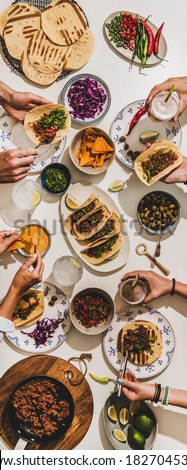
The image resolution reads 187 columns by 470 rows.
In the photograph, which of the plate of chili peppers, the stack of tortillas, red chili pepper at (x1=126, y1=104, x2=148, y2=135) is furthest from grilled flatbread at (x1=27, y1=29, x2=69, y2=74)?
red chili pepper at (x1=126, y1=104, x2=148, y2=135)

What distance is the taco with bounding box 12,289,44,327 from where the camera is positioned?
4965mm

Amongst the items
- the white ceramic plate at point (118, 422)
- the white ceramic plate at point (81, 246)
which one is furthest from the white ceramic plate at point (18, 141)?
the white ceramic plate at point (118, 422)

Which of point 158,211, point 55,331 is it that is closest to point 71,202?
point 158,211

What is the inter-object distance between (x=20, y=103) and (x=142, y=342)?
6.92ft

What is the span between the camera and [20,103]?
492cm

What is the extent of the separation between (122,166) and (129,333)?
4.43 ft

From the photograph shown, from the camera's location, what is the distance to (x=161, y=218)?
5.01 meters

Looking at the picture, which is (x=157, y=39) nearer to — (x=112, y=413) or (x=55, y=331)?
(x=55, y=331)

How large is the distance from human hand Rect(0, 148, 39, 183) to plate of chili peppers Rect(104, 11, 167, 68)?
119 cm

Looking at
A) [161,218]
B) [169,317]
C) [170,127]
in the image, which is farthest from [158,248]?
[170,127]

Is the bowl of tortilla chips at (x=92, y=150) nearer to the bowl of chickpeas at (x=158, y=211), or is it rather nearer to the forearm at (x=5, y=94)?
the bowl of chickpeas at (x=158, y=211)

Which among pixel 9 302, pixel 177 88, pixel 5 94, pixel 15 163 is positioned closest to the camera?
pixel 15 163

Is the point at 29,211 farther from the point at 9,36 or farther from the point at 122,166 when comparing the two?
the point at 9,36

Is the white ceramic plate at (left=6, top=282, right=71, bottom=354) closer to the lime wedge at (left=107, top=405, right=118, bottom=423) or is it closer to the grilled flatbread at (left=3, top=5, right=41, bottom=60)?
the lime wedge at (left=107, top=405, right=118, bottom=423)
